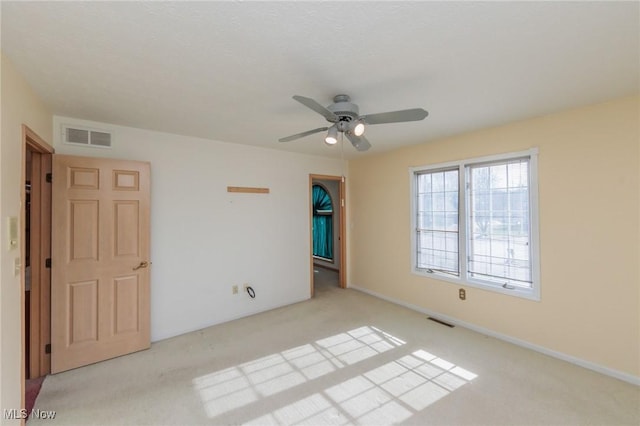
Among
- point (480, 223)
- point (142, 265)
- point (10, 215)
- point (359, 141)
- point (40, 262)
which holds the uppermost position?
point (359, 141)

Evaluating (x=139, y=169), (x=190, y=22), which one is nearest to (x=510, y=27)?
(x=190, y=22)

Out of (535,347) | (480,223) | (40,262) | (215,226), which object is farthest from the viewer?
(215,226)

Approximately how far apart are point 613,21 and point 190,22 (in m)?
2.20

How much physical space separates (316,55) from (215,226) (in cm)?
268

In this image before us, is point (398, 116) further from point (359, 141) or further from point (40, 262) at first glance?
point (40, 262)

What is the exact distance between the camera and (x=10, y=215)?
1.69 m

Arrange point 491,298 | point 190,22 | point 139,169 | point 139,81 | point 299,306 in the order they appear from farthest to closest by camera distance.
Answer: point 299,306
point 491,298
point 139,169
point 139,81
point 190,22

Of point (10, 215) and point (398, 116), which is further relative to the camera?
point (398, 116)

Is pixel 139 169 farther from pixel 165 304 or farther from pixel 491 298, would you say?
pixel 491 298

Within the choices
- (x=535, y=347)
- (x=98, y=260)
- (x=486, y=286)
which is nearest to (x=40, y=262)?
(x=98, y=260)

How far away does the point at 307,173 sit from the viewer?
463cm

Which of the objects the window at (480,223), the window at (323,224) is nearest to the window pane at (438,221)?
the window at (480,223)

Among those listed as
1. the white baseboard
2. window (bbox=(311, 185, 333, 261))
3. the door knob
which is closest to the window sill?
the white baseboard

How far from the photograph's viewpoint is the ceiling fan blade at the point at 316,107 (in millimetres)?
1705
